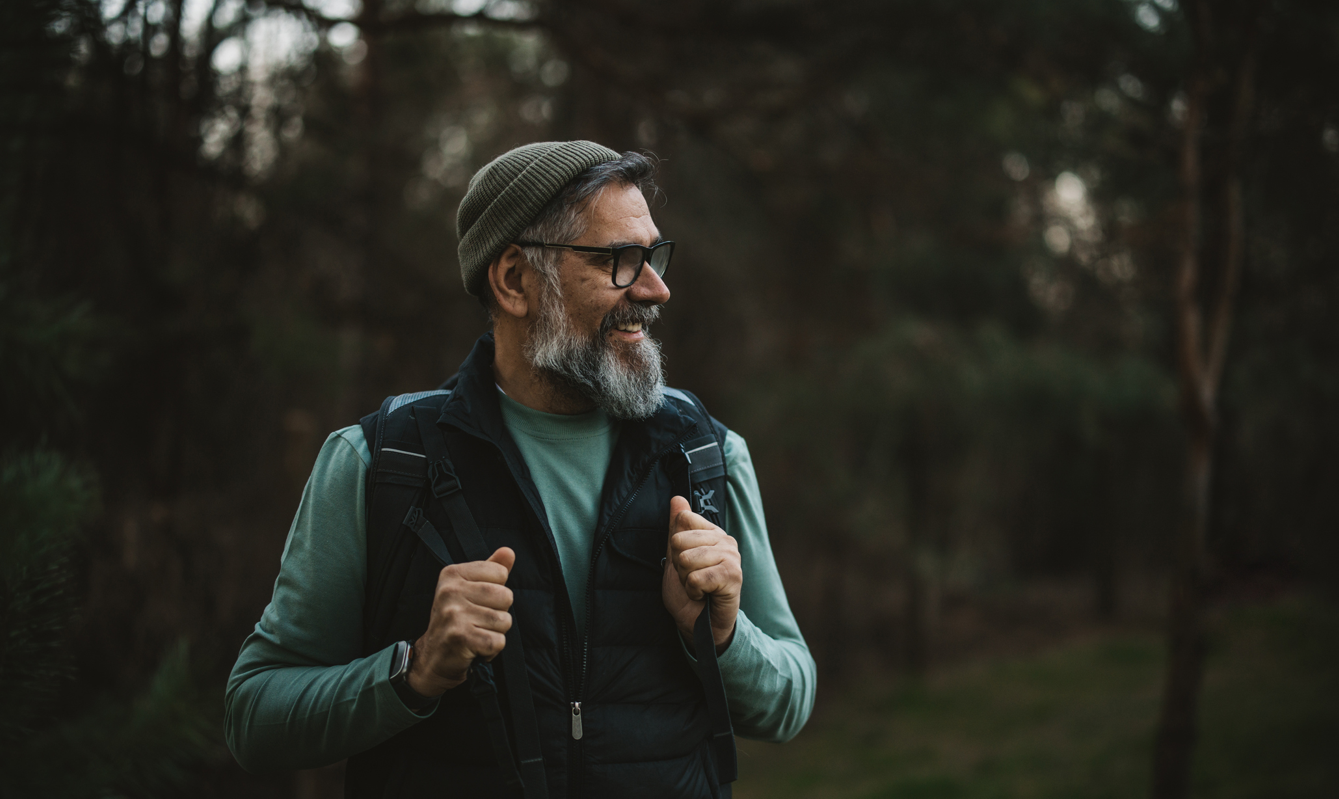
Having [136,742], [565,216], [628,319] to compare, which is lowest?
[136,742]

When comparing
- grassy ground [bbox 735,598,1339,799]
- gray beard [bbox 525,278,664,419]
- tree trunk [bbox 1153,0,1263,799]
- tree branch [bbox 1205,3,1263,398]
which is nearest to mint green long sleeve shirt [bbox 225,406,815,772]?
gray beard [bbox 525,278,664,419]

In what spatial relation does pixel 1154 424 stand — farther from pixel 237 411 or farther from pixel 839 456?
pixel 237 411

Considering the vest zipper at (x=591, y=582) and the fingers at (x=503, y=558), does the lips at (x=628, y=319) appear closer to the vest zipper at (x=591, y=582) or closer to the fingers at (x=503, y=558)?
the vest zipper at (x=591, y=582)

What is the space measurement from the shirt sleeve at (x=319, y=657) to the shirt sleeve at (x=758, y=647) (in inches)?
24.5

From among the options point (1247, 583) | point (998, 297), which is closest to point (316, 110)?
point (1247, 583)

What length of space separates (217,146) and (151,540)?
196 cm

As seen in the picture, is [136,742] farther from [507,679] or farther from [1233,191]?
[1233,191]

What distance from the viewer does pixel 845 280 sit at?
11906mm

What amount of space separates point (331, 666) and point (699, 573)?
2.47 ft

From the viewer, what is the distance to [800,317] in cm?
1255

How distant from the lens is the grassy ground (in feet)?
22.0

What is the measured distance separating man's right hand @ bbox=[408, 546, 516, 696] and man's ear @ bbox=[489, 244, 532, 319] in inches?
26.4

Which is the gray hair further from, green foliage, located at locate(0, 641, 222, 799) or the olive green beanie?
green foliage, located at locate(0, 641, 222, 799)

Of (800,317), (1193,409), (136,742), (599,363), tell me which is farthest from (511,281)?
(800,317)
